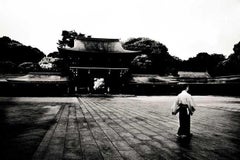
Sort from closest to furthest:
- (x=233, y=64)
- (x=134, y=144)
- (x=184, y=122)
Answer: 1. (x=134, y=144)
2. (x=184, y=122)
3. (x=233, y=64)

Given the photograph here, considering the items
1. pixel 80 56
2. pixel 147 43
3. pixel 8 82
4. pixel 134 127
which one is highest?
pixel 147 43

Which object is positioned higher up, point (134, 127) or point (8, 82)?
point (8, 82)

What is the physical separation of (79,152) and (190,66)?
79.1 metres

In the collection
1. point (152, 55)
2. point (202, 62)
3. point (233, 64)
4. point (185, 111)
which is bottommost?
point (185, 111)

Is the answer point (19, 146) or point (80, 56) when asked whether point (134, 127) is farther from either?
point (80, 56)

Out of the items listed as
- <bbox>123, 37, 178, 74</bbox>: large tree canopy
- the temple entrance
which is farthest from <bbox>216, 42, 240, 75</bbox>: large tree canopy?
the temple entrance

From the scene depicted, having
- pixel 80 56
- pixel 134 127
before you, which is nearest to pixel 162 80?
pixel 80 56

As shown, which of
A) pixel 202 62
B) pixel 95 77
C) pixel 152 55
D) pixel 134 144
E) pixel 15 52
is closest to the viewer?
pixel 134 144

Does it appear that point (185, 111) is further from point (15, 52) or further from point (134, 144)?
point (15, 52)

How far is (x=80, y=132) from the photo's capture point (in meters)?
6.96

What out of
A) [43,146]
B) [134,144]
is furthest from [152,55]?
[43,146]

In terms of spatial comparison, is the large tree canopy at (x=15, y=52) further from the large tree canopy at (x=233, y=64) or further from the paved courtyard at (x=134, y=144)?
the paved courtyard at (x=134, y=144)

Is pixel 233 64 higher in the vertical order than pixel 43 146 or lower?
higher

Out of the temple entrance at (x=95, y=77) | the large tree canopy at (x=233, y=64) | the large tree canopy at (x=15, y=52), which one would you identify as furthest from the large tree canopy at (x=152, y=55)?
the large tree canopy at (x=15, y=52)
